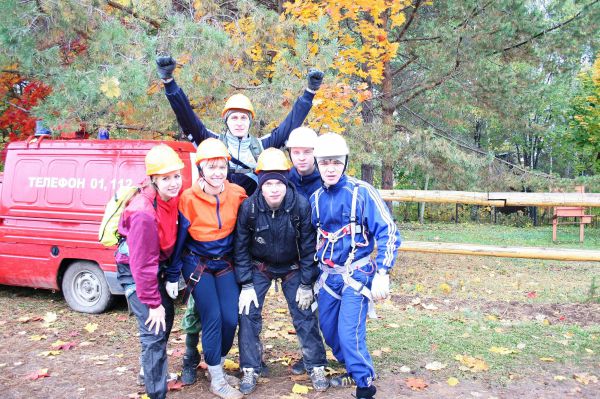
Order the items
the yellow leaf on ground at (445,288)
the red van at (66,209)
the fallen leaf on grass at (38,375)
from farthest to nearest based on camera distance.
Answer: the yellow leaf on ground at (445,288), the red van at (66,209), the fallen leaf on grass at (38,375)

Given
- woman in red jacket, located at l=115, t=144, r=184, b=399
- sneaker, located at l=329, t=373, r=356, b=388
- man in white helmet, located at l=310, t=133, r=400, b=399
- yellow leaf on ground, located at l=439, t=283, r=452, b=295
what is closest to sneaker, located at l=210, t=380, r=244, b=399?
woman in red jacket, located at l=115, t=144, r=184, b=399

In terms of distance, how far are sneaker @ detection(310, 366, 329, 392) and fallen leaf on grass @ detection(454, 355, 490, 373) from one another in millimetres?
1218

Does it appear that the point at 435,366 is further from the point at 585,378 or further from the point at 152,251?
the point at 152,251

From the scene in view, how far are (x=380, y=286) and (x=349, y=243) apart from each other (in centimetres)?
41

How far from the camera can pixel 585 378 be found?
4527mm

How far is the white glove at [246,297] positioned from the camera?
4.34 meters

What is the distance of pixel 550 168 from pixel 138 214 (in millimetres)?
34368

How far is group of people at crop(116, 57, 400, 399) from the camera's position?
3.98m

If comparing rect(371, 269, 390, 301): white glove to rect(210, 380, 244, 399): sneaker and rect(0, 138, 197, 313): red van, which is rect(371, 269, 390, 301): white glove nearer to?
rect(210, 380, 244, 399): sneaker

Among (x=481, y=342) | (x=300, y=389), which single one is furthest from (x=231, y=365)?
(x=481, y=342)

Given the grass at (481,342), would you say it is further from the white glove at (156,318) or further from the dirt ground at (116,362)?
the white glove at (156,318)

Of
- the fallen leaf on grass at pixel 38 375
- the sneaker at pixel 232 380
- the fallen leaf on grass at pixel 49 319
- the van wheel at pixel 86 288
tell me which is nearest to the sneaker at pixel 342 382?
the sneaker at pixel 232 380

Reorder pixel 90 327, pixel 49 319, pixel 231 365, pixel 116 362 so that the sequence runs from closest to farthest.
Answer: pixel 231 365 < pixel 116 362 < pixel 90 327 < pixel 49 319

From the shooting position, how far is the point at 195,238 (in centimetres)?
421
